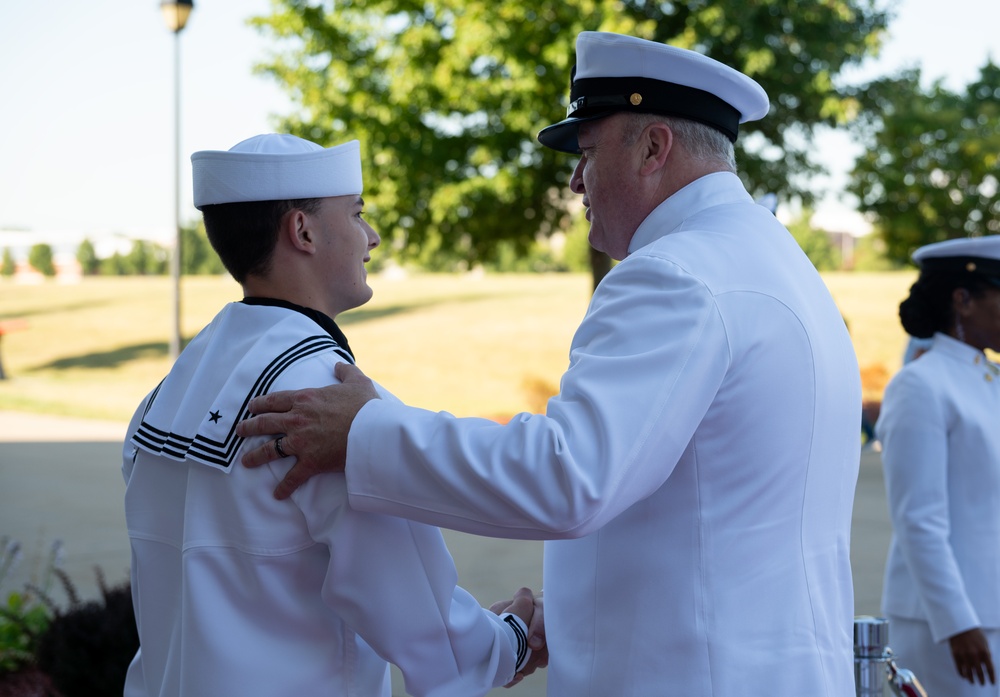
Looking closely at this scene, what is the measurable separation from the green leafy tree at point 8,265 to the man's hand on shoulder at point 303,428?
49980mm

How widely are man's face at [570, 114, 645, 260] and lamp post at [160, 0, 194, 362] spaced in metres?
11.6

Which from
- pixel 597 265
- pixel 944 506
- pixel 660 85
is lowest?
pixel 597 265

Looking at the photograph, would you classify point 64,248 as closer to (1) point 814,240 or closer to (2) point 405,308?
(2) point 405,308

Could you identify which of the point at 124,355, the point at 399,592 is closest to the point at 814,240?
the point at 124,355

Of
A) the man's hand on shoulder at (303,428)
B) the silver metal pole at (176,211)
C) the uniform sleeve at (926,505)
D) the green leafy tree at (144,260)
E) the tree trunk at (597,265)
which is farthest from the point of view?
the green leafy tree at (144,260)

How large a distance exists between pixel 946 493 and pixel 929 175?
22753 millimetres

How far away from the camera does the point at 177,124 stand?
1545 centimetres

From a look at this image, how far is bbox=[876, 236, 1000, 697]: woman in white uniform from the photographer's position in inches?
137

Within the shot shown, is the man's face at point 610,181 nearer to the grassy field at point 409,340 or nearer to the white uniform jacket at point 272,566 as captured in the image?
the white uniform jacket at point 272,566

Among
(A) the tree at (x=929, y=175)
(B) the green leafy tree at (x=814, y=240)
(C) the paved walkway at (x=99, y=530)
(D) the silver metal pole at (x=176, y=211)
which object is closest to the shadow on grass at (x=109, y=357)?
(D) the silver metal pole at (x=176, y=211)

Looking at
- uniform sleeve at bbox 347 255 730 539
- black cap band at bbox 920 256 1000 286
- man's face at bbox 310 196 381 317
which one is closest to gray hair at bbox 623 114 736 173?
uniform sleeve at bbox 347 255 730 539

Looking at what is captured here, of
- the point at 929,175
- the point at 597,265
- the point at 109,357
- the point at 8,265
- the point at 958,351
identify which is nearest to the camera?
the point at 958,351

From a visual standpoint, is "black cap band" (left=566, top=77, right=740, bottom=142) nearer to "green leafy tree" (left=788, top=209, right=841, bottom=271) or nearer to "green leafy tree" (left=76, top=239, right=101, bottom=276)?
"green leafy tree" (left=788, top=209, right=841, bottom=271)

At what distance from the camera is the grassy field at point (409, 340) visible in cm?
2095
